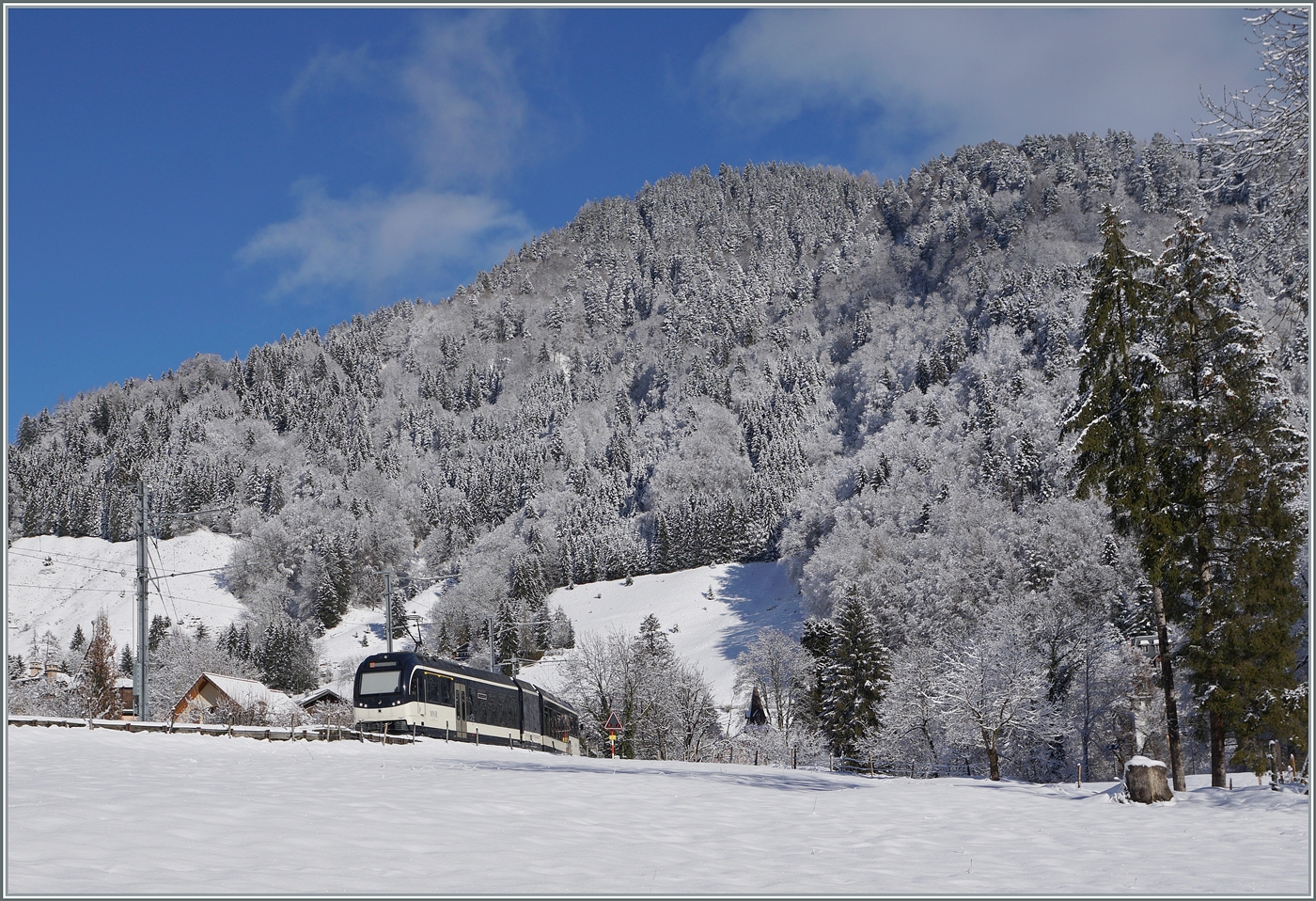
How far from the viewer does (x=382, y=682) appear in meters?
34.8

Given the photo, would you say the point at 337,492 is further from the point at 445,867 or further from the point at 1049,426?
the point at 445,867

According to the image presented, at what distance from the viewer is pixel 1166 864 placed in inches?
374

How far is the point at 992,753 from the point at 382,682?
77.8 feet

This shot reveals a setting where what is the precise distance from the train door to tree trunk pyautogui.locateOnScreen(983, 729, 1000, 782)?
62.2ft

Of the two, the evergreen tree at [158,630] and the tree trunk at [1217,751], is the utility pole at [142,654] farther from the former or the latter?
the evergreen tree at [158,630]

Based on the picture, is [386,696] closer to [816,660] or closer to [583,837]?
[583,837]

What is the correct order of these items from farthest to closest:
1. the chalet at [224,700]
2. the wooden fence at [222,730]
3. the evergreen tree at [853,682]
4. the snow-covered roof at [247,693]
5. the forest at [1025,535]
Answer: the snow-covered roof at [247,693], the chalet at [224,700], the evergreen tree at [853,682], the wooden fence at [222,730], the forest at [1025,535]

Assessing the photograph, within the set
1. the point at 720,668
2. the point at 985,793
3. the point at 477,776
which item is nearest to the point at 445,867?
the point at 477,776

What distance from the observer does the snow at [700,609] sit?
335ft

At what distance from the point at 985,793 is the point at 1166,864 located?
876 centimetres

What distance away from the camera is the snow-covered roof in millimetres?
68000

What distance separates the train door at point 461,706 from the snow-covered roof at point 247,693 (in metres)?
34.9

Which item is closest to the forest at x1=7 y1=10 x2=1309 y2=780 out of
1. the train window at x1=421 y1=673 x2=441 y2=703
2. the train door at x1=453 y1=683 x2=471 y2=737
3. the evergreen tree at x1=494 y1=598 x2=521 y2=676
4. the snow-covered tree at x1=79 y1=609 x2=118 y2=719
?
the evergreen tree at x1=494 y1=598 x2=521 y2=676

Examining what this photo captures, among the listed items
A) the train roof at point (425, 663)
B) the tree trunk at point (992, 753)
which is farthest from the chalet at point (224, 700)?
the tree trunk at point (992, 753)
